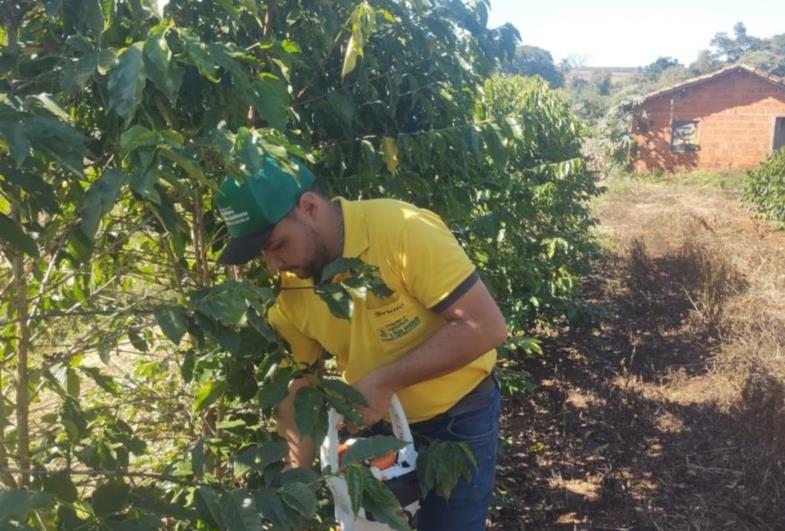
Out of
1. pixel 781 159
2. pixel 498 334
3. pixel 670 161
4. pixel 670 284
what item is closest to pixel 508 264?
pixel 498 334

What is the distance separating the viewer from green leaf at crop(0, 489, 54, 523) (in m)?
1.02

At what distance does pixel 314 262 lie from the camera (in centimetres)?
176

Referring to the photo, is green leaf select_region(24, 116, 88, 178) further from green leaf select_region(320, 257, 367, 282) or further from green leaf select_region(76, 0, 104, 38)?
green leaf select_region(320, 257, 367, 282)

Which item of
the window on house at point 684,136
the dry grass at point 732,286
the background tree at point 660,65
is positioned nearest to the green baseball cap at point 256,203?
the dry grass at point 732,286

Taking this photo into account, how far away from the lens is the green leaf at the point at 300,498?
1.22 meters

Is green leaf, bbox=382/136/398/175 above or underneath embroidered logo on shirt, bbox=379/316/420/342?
above

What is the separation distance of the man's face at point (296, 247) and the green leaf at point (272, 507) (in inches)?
23.5

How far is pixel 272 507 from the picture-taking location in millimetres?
1229

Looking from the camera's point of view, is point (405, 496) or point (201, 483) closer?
point (201, 483)

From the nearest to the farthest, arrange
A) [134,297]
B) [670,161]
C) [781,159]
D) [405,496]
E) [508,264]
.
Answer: [405,496], [134,297], [508,264], [781,159], [670,161]

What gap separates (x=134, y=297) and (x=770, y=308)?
6.54 meters

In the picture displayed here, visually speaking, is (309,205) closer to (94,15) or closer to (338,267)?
(338,267)

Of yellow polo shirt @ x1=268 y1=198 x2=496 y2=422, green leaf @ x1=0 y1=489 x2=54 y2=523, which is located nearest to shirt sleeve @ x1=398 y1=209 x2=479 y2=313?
yellow polo shirt @ x1=268 y1=198 x2=496 y2=422

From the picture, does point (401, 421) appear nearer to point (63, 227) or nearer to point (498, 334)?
point (498, 334)
